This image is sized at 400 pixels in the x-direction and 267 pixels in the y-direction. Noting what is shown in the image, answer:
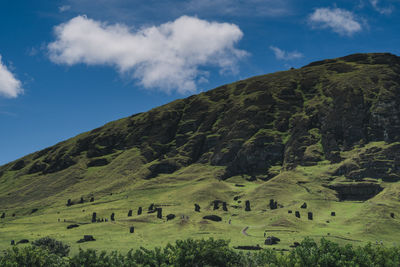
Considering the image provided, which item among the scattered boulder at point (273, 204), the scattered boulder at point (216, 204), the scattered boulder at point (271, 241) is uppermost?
the scattered boulder at point (216, 204)

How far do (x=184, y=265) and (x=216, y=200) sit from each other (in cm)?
10635

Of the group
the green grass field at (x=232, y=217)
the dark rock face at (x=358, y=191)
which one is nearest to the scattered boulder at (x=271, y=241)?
the green grass field at (x=232, y=217)

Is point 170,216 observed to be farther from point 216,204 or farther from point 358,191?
point 358,191

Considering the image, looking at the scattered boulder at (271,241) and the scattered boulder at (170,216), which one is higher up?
the scattered boulder at (170,216)

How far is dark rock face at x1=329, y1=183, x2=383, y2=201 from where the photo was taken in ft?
510

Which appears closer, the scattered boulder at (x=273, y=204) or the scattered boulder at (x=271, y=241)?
the scattered boulder at (x=271, y=241)

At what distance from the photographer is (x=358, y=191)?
15762cm

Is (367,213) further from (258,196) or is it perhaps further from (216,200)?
(216,200)

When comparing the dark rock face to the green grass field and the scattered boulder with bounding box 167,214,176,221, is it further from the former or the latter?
the scattered boulder with bounding box 167,214,176,221

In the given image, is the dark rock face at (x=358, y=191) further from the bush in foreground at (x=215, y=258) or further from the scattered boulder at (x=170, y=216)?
the bush in foreground at (x=215, y=258)

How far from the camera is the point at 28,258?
48156mm

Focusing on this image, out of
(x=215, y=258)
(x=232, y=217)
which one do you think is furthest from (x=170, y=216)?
(x=215, y=258)

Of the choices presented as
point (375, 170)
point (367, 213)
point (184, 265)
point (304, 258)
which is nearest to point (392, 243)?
point (367, 213)

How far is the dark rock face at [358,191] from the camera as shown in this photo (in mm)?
155500
